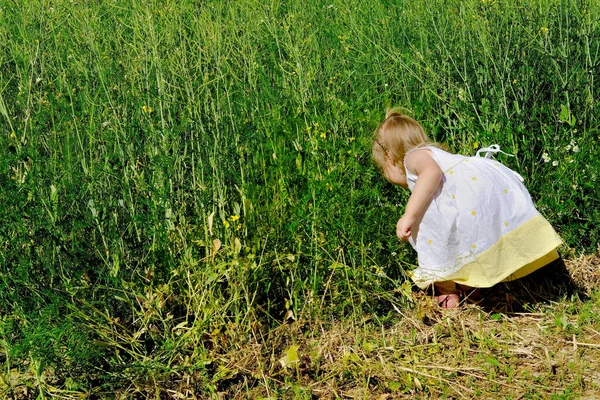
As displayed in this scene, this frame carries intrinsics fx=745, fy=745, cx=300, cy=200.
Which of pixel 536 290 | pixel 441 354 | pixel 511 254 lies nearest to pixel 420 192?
pixel 511 254

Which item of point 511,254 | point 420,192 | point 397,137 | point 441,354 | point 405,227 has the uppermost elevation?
point 397,137

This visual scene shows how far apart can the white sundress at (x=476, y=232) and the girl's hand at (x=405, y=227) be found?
4.4 inches

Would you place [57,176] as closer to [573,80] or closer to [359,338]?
[359,338]

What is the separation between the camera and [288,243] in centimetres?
302

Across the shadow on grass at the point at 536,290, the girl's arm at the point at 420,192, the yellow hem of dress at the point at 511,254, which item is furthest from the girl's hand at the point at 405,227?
the shadow on grass at the point at 536,290

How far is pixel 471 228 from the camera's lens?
301cm

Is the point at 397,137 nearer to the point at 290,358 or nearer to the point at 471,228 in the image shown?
the point at 471,228

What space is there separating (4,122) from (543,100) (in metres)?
2.59

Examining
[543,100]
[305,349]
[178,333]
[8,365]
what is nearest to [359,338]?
[305,349]

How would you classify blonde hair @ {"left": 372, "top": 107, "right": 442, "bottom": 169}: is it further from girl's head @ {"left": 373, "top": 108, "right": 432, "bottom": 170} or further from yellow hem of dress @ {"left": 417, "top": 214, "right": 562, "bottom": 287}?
yellow hem of dress @ {"left": 417, "top": 214, "right": 562, "bottom": 287}

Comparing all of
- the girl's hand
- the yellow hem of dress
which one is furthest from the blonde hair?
the yellow hem of dress

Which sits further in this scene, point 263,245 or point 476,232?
point 476,232

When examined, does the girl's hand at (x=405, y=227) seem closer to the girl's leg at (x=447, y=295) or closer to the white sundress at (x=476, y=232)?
the white sundress at (x=476, y=232)

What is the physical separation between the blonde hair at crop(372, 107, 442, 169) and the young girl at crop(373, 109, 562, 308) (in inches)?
2.5
